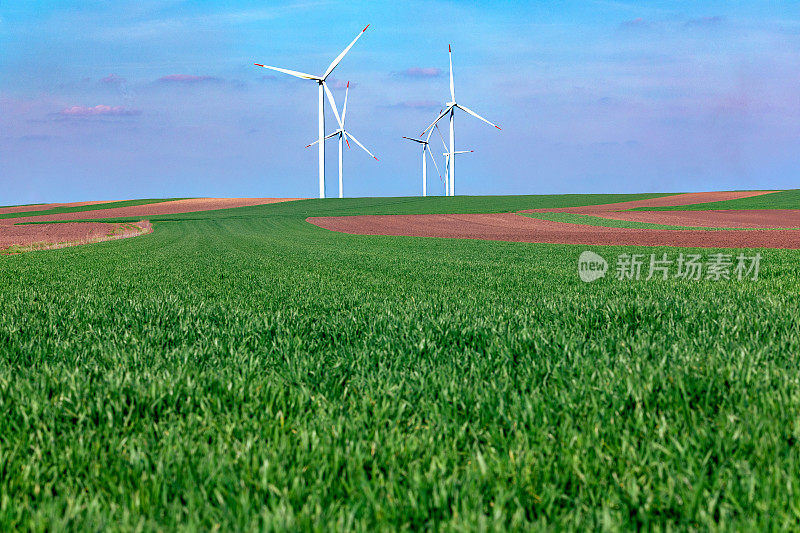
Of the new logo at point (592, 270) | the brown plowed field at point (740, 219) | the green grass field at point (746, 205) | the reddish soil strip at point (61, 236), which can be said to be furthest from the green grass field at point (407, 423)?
the green grass field at point (746, 205)

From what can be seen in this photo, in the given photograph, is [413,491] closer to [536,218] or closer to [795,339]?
[795,339]

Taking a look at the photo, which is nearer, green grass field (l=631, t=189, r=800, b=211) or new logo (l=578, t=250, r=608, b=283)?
new logo (l=578, t=250, r=608, b=283)

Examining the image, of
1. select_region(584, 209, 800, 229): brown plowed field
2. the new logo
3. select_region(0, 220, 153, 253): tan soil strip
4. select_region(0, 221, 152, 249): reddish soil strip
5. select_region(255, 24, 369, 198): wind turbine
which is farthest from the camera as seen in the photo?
select_region(255, 24, 369, 198): wind turbine

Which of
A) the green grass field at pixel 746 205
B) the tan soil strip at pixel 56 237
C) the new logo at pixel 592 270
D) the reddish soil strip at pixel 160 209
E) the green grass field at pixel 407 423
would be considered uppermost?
the reddish soil strip at pixel 160 209

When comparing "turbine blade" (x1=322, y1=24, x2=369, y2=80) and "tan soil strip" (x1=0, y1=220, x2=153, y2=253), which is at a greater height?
"turbine blade" (x1=322, y1=24, x2=369, y2=80)

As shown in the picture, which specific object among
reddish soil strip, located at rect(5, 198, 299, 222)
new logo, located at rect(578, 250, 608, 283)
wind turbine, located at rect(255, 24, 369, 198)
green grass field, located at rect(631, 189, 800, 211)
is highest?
wind turbine, located at rect(255, 24, 369, 198)

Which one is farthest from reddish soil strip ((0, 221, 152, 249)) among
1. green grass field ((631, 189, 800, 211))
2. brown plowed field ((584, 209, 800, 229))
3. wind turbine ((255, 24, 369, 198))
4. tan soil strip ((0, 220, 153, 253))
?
green grass field ((631, 189, 800, 211))

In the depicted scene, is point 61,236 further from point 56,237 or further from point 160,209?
point 160,209

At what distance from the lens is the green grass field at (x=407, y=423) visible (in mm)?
2812

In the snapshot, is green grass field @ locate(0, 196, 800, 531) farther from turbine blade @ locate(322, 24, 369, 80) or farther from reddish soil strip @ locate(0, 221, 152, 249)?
turbine blade @ locate(322, 24, 369, 80)

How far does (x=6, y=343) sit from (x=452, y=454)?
251 inches

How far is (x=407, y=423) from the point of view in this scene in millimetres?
4008

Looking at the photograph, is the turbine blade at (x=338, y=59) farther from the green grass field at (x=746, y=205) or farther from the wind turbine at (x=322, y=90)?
the green grass field at (x=746, y=205)

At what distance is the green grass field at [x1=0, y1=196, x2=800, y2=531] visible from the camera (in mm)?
2812
